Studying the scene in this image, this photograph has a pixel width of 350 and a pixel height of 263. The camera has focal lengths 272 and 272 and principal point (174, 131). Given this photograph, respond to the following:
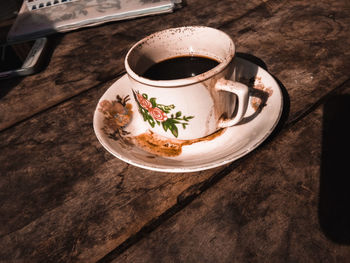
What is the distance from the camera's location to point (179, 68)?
2.52 ft

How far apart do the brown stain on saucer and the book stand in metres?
0.81

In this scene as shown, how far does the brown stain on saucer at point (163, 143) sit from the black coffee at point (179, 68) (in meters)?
0.17

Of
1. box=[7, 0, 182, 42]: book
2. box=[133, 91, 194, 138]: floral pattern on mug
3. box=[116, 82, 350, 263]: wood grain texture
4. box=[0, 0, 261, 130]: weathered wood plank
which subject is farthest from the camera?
box=[7, 0, 182, 42]: book

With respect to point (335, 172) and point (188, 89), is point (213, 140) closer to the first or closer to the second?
point (188, 89)

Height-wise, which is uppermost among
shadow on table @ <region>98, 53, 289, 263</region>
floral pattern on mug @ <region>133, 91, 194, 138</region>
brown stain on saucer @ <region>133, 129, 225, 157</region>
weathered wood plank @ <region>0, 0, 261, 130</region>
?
floral pattern on mug @ <region>133, 91, 194, 138</region>

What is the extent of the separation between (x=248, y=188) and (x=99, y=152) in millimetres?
390

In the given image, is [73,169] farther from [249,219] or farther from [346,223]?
[346,223]

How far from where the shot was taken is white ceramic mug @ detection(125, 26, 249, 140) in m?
0.58

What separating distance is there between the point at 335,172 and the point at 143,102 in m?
0.45

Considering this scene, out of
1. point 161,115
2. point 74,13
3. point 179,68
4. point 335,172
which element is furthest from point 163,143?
point 74,13

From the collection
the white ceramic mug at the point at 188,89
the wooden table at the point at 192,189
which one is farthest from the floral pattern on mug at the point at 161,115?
the wooden table at the point at 192,189

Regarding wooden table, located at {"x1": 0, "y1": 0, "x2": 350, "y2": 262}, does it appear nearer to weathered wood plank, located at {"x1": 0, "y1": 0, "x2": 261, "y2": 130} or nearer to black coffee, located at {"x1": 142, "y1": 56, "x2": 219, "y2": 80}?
weathered wood plank, located at {"x1": 0, "y1": 0, "x2": 261, "y2": 130}

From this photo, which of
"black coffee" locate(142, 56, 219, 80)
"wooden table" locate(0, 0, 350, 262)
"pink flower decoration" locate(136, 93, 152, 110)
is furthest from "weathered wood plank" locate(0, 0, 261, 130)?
"pink flower decoration" locate(136, 93, 152, 110)

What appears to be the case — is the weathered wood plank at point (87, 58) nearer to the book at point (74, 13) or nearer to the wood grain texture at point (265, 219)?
the book at point (74, 13)
